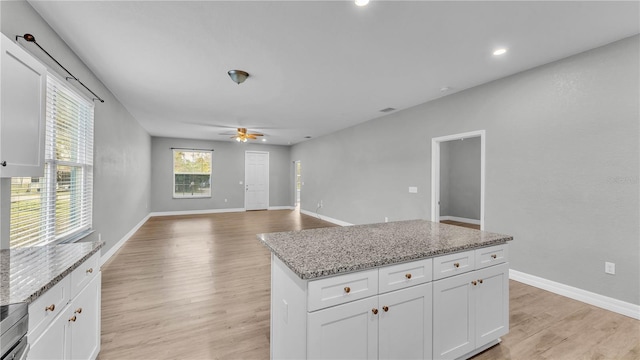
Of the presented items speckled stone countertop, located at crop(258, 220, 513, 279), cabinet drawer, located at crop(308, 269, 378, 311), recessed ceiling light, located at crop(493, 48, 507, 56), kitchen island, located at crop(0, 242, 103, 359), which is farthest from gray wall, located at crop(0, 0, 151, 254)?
recessed ceiling light, located at crop(493, 48, 507, 56)

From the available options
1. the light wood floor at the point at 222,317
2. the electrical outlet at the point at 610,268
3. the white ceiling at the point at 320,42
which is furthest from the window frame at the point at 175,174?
the electrical outlet at the point at 610,268

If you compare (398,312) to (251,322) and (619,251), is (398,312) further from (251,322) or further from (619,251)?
(619,251)

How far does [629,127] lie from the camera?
248 centimetres

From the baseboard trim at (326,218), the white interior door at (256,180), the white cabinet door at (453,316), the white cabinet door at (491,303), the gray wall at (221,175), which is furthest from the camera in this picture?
the white interior door at (256,180)

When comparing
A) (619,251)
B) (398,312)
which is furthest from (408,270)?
(619,251)

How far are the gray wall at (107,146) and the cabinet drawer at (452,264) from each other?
2.96 m

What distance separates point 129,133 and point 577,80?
23.4 feet

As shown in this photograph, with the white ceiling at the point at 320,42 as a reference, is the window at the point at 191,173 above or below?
below

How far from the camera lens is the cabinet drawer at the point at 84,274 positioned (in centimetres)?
144

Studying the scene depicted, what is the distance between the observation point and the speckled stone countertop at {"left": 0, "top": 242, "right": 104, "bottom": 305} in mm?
1083

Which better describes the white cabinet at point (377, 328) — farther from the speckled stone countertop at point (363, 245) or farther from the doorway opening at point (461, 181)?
the doorway opening at point (461, 181)

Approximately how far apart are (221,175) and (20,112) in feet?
26.0

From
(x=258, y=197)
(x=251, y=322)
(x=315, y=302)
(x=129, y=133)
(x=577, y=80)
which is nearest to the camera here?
(x=315, y=302)

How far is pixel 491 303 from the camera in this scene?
1.92 meters
